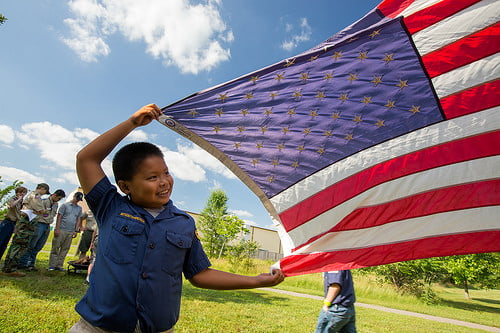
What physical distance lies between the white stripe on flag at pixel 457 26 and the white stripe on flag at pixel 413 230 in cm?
137

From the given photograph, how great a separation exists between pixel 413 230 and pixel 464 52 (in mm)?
1454

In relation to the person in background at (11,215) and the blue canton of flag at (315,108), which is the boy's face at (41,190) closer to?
the person in background at (11,215)

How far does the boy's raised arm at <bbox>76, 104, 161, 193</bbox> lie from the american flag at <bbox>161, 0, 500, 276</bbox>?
27.0 inches

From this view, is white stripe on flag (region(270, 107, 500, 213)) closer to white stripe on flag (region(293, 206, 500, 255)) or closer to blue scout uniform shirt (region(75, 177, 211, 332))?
white stripe on flag (region(293, 206, 500, 255))

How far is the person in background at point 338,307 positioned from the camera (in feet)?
12.5

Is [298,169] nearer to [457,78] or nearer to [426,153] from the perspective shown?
[426,153]

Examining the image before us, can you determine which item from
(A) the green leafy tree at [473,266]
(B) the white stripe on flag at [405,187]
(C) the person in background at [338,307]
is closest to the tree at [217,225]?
(A) the green leafy tree at [473,266]

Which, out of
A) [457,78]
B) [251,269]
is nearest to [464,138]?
[457,78]

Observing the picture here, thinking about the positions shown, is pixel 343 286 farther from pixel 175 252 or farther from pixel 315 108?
pixel 175 252

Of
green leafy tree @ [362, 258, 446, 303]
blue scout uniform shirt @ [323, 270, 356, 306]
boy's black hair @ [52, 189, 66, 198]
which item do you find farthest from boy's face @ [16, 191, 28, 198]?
green leafy tree @ [362, 258, 446, 303]

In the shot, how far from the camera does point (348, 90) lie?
2.52 meters

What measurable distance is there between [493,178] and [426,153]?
22.4 inches

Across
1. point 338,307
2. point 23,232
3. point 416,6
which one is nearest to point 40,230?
point 23,232

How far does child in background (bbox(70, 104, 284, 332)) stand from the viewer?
1.47 meters
